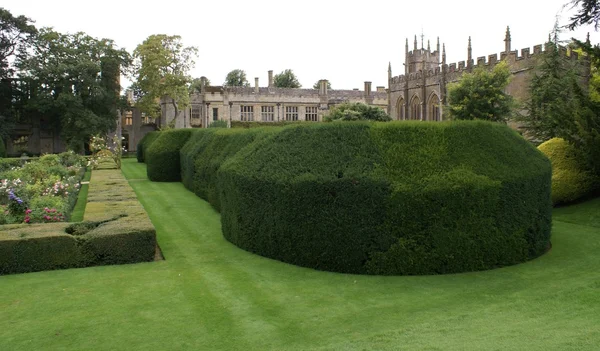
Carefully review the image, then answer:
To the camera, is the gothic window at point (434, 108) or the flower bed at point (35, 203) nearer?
the flower bed at point (35, 203)

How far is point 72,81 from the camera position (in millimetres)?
38594

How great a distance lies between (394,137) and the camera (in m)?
8.14

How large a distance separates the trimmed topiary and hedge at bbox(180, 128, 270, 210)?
311 inches

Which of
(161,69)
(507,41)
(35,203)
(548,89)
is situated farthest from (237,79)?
(35,203)

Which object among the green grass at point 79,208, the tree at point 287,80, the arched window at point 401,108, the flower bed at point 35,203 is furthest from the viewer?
the tree at point 287,80

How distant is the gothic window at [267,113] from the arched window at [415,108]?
53.0 feet

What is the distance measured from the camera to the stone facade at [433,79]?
2969 cm

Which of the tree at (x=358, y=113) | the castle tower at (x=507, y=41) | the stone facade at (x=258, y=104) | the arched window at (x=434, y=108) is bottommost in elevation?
the tree at (x=358, y=113)

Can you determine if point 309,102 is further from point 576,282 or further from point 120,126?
point 576,282

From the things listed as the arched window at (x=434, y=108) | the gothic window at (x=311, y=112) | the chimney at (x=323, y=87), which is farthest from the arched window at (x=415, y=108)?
the gothic window at (x=311, y=112)

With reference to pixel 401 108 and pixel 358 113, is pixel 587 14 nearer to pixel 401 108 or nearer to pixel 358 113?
pixel 358 113

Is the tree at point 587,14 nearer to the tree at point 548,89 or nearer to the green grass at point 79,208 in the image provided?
the tree at point 548,89

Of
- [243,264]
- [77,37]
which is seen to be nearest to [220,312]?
[243,264]

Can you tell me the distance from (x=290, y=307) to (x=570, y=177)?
10331mm
